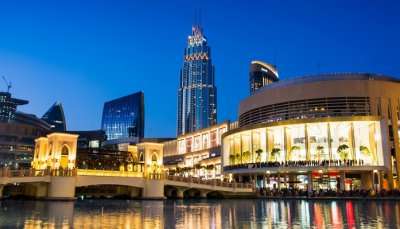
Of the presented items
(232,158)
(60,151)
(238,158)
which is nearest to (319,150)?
(238,158)

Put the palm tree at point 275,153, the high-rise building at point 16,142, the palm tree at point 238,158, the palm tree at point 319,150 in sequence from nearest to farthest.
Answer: the palm tree at point 319,150 → the palm tree at point 275,153 → the palm tree at point 238,158 → the high-rise building at point 16,142

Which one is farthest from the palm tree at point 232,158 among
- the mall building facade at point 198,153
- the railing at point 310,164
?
the railing at point 310,164

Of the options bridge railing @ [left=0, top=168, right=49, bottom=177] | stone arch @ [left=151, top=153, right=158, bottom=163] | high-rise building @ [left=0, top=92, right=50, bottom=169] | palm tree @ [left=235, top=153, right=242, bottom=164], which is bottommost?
bridge railing @ [left=0, top=168, right=49, bottom=177]

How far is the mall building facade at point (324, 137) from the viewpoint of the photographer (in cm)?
A: 7669

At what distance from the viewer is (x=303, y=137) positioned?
85.2 metres

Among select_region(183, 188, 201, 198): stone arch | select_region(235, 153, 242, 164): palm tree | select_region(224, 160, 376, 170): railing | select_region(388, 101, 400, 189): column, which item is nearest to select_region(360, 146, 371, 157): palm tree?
select_region(224, 160, 376, 170): railing

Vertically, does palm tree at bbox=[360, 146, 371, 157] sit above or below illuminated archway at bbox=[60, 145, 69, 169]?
above

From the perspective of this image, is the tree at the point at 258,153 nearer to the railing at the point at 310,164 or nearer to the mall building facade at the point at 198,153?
the railing at the point at 310,164

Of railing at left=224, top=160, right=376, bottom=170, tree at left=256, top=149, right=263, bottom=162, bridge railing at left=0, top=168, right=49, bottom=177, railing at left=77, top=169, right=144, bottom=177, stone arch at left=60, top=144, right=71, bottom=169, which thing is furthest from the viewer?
tree at left=256, top=149, right=263, bottom=162

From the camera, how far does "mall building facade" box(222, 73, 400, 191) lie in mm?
76688

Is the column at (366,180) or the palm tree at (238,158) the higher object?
the palm tree at (238,158)

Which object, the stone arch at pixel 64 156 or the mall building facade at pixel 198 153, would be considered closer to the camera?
the stone arch at pixel 64 156

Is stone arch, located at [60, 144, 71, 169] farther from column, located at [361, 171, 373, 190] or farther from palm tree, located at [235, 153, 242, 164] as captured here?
column, located at [361, 171, 373, 190]

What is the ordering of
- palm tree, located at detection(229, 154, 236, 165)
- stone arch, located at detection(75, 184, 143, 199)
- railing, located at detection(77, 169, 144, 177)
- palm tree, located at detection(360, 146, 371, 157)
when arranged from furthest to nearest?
palm tree, located at detection(229, 154, 236, 165), palm tree, located at detection(360, 146, 371, 157), stone arch, located at detection(75, 184, 143, 199), railing, located at detection(77, 169, 144, 177)
